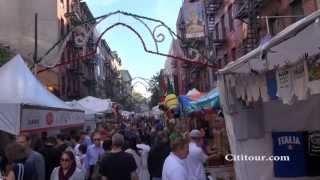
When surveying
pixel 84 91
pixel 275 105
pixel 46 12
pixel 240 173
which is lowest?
pixel 240 173

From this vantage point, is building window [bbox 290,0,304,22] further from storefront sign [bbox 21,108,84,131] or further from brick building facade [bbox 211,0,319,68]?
storefront sign [bbox 21,108,84,131]

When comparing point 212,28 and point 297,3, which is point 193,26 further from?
point 297,3

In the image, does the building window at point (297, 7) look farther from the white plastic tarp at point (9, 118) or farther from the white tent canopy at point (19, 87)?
the white plastic tarp at point (9, 118)

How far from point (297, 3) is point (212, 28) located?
60.0ft

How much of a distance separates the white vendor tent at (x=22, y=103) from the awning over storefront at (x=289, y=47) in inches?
172

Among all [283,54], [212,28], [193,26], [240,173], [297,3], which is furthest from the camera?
[212,28]

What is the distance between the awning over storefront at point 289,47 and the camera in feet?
16.5

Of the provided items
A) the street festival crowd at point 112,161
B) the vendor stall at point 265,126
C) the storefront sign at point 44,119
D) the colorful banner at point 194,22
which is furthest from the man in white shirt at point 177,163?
the colorful banner at point 194,22

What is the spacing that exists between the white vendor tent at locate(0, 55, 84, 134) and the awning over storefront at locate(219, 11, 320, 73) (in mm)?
4369

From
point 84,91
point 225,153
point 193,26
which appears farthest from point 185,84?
point 225,153

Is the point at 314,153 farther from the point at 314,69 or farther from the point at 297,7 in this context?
the point at 297,7

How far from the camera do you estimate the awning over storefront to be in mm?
5016

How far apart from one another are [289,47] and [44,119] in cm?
703

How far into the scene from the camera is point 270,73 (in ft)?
24.3
